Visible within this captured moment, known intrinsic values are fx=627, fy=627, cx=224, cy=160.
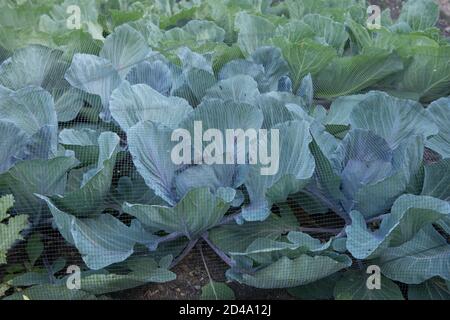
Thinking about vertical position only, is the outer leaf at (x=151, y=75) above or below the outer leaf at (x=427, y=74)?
above

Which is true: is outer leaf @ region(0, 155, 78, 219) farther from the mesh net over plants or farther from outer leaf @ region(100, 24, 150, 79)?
outer leaf @ region(100, 24, 150, 79)

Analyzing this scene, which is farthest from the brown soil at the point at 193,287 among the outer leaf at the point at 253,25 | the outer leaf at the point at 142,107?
the outer leaf at the point at 253,25

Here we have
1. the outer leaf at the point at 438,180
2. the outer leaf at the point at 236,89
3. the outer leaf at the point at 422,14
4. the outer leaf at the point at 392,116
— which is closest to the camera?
the outer leaf at the point at 438,180

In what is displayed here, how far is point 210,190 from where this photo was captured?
1.67 meters

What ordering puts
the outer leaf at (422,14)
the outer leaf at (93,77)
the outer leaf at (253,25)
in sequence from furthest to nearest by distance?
the outer leaf at (422,14) → the outer leaf at (253,25) → the outer leaf at (93,77)

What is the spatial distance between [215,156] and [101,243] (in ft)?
1.23

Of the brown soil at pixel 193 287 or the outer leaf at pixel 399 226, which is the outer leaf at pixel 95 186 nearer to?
the brown soil at pixel 193 287

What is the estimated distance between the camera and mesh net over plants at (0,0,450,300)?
61.1 inches

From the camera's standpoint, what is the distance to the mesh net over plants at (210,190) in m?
1.55

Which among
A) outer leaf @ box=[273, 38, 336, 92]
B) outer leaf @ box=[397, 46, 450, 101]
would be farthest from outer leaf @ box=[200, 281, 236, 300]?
outer leaf @ box=[397, 46, 450, 101]

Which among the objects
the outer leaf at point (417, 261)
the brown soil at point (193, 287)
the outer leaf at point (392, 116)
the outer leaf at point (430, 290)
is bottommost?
the outer leaf at point (430, 290)

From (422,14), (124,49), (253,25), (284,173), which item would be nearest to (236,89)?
(284,173)

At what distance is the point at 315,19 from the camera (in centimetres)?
258

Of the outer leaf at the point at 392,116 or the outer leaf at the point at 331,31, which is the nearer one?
the outer leaf at the point at 392,116
